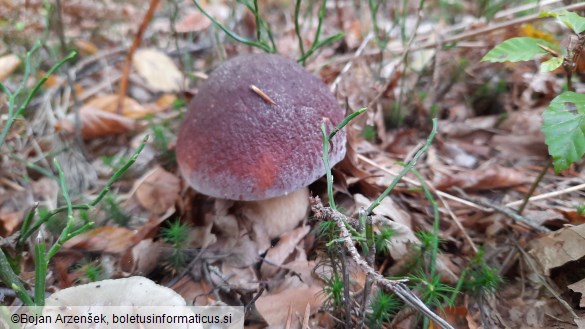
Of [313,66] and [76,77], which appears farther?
[76,77]

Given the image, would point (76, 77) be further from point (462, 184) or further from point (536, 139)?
point (536, 139)

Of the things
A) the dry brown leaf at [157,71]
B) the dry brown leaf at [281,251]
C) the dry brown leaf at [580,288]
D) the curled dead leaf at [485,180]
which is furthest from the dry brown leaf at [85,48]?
the dry brown leaf at [580,288]

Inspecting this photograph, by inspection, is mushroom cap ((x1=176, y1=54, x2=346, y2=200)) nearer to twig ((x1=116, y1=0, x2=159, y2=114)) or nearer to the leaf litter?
the leaf litter

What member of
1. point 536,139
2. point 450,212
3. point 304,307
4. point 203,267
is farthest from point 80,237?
point 536,139

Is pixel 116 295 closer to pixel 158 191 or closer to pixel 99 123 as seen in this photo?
pixel 158 191

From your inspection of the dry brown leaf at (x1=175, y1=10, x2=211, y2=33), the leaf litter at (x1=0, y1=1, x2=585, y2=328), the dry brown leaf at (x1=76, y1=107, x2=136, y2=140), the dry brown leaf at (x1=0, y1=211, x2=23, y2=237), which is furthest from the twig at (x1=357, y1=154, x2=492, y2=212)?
the dry brown leaf at (x1=0, y1=211, x2=23, y2=237)
